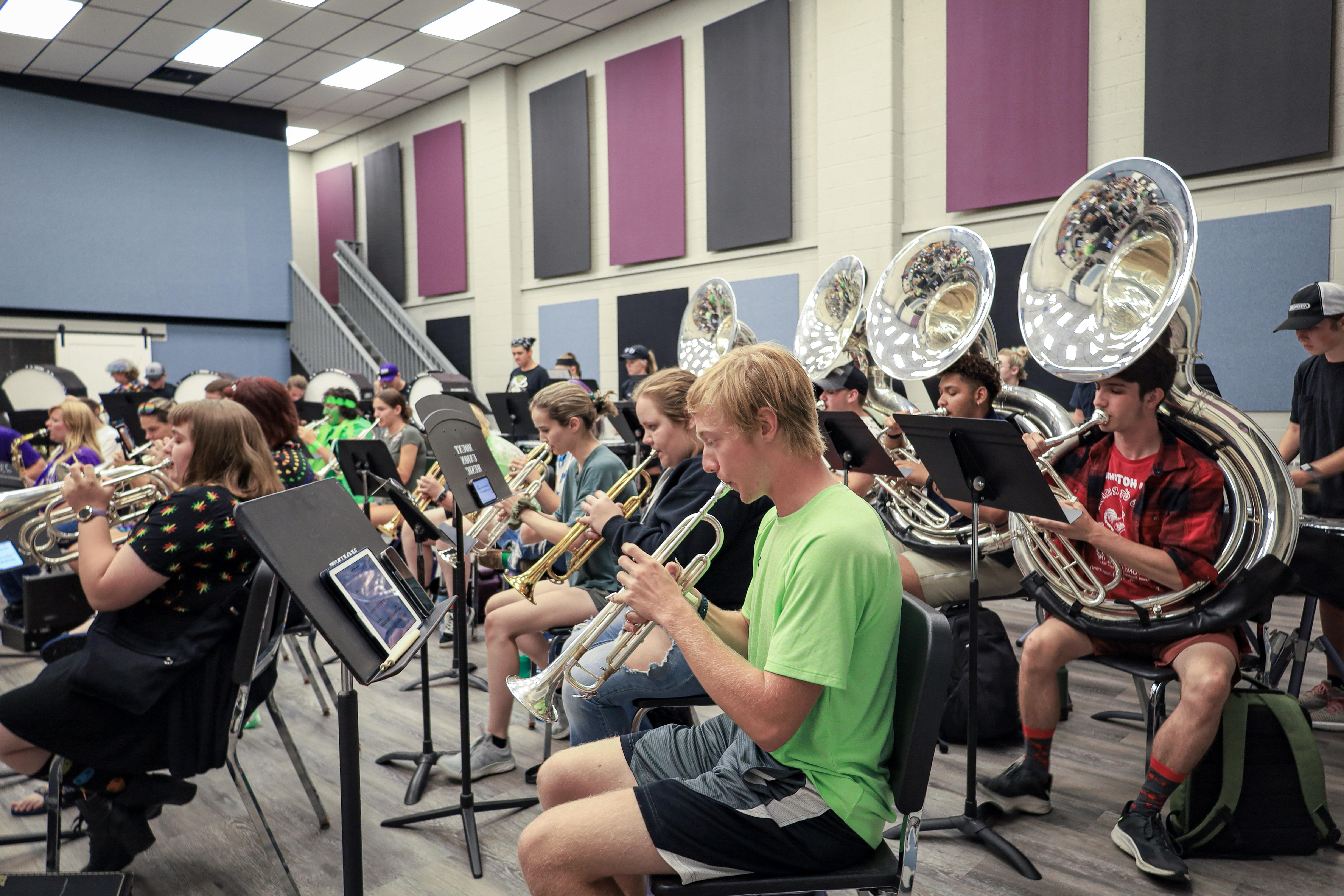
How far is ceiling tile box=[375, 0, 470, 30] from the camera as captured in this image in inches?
324

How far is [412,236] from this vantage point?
1158cm

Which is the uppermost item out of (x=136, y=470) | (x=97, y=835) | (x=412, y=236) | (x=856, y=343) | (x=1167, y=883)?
(x=412, y=236)

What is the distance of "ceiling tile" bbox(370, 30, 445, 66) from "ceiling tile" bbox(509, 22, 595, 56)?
2.67ft

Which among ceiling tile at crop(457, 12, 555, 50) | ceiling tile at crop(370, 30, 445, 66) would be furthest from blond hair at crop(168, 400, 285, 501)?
ceiling tile at crop(370, 30, 445, 66)

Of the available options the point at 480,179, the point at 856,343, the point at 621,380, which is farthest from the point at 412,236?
the point at 856,343

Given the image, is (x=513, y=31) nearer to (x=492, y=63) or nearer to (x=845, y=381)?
(x=492, y=63)

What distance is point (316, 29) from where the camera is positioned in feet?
29.2

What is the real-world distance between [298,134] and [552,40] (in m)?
5.51

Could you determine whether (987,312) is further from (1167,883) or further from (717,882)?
(717,882)

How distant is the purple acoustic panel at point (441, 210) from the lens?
10.7 meters

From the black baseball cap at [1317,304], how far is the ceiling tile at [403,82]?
9366 millimetres

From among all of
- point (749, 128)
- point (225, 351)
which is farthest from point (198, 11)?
point (749, 128)

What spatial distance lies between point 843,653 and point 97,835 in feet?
6.33

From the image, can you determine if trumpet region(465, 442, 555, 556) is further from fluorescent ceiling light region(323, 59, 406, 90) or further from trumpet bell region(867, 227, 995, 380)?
fluorescent ceiling light region(323, 59, 406, 90)
